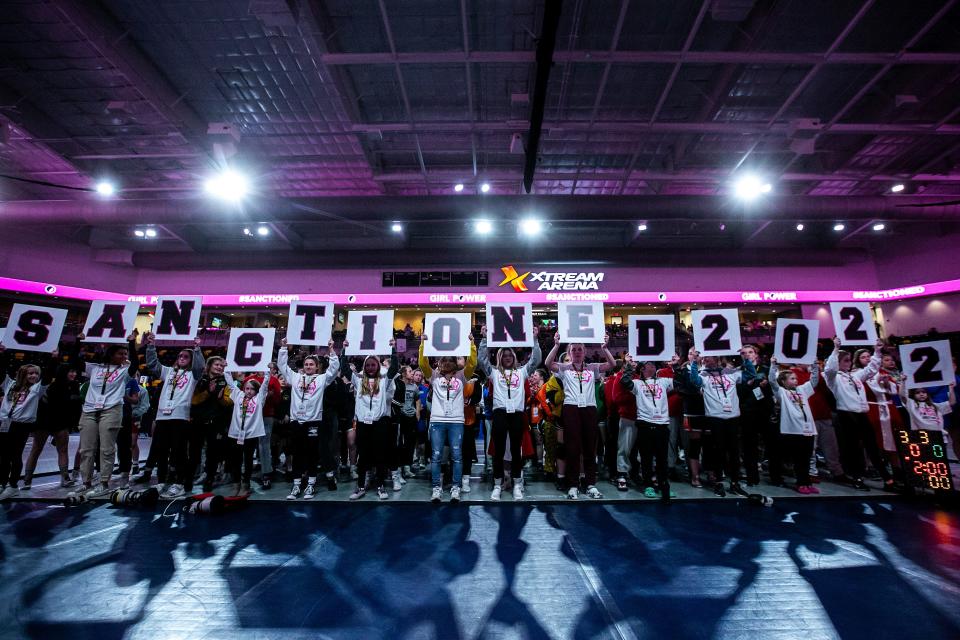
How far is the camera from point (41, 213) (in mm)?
11734

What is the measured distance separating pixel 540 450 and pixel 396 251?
12.9 metres

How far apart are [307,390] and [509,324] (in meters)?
2.94

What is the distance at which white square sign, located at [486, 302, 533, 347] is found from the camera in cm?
493

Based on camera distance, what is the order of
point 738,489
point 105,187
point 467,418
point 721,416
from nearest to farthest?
point 738,489, point 721,416, point 467,418, point 105,187

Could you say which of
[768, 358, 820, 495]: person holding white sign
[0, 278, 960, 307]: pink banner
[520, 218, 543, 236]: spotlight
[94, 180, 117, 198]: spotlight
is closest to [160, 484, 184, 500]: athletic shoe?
[768, 358, 820, 495]: person holding white sign

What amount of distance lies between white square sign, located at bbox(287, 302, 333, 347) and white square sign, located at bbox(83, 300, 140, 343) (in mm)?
2202

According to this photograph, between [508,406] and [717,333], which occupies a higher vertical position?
[717,333]

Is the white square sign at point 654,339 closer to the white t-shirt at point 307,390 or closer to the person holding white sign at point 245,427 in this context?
the white t-shirt at point 307,390

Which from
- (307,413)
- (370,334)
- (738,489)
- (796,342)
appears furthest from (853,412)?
(307,413)

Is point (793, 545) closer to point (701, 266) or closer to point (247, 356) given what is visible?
point (247, 356)

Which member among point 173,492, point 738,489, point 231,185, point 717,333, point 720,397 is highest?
point 231,185

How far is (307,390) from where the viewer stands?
16.3 feet

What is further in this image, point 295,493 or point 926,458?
point 295,493

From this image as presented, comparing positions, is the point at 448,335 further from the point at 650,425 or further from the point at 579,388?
the point at 650,425
